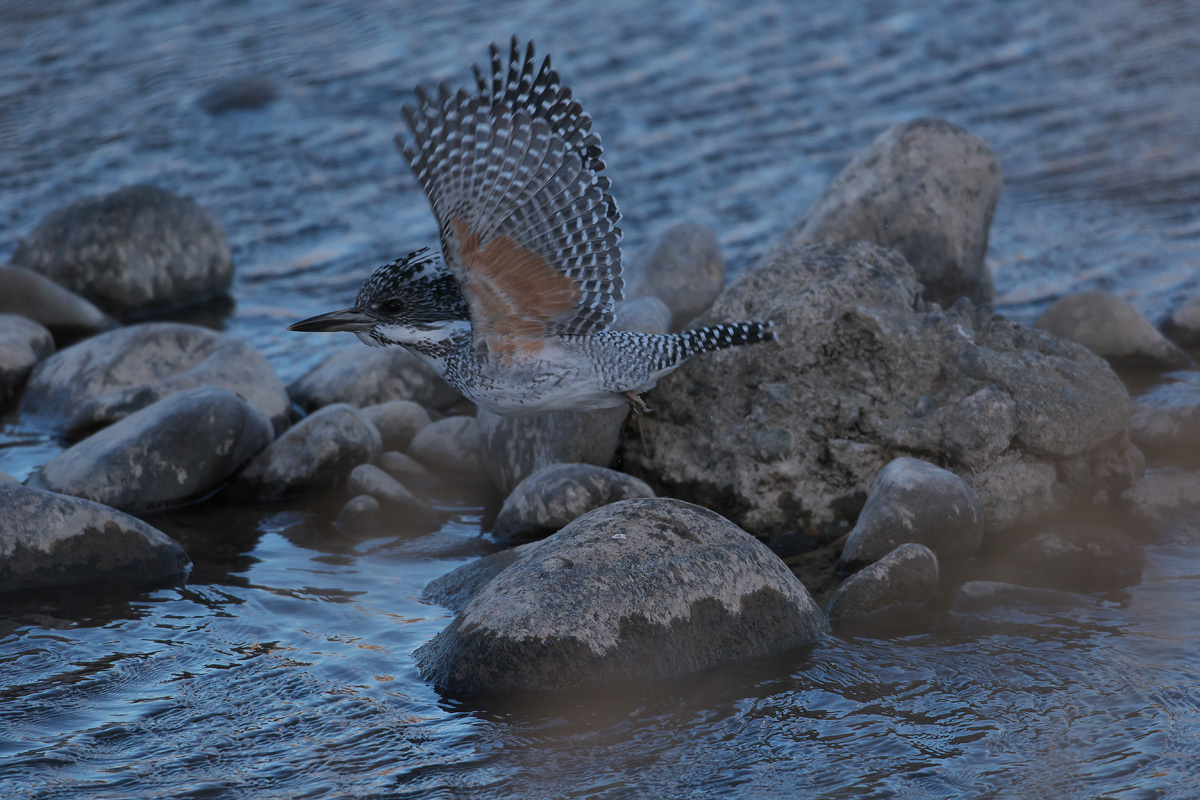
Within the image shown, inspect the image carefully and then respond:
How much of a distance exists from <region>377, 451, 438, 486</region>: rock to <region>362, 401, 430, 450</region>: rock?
304 millimetres

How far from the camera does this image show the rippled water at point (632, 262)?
454 centimetres

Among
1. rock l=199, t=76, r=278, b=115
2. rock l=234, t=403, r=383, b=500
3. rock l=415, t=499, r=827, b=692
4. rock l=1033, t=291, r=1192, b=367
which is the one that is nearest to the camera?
rock l=415, t=499, r=827, b=692

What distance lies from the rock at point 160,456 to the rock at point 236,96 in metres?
8.82

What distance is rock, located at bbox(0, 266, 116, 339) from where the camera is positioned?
9.80 meters

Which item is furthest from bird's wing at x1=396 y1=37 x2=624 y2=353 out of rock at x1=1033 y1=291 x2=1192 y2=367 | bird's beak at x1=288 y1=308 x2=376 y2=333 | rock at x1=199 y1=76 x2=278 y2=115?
rock at x1=199 y1=76 x2=278 y2=115

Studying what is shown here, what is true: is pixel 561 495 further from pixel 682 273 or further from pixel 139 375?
pixel 139 375

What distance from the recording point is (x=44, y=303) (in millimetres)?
9875

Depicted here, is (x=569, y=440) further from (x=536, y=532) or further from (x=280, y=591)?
(x=280, y=591)

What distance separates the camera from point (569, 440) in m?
7.11

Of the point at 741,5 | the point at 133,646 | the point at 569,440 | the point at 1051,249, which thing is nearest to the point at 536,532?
the point at 569,440

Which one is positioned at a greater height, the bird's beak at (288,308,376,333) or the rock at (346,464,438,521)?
the bird's beak at (288,308,376,333)

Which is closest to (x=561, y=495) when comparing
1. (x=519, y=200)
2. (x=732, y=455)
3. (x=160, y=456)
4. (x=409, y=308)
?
(x=732, y=455)

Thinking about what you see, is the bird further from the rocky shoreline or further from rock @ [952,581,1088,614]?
rock @ [952,581,1088,614]

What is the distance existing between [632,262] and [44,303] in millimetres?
4748
